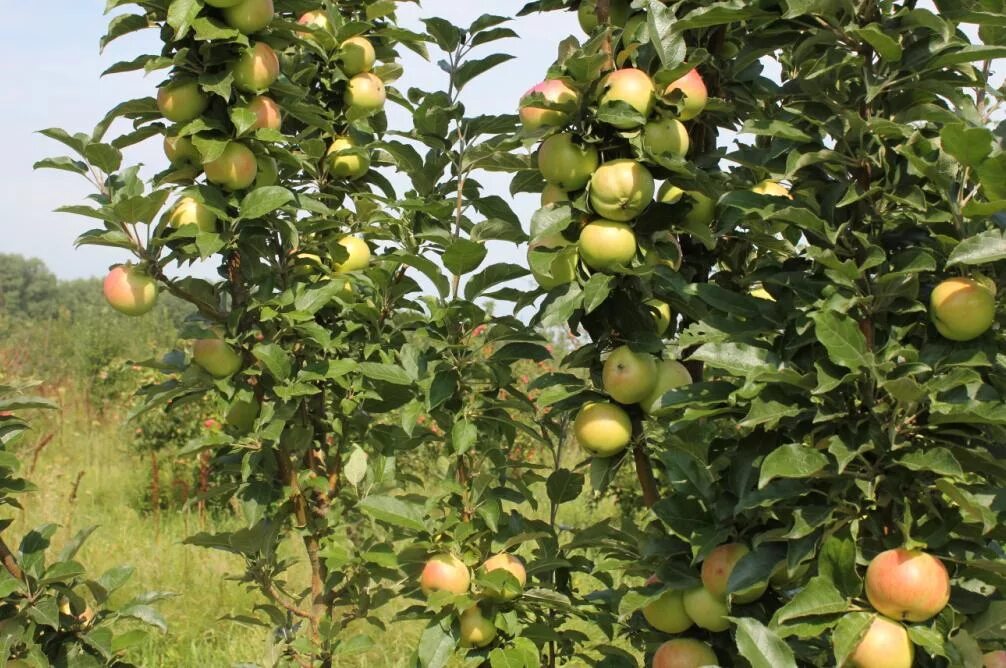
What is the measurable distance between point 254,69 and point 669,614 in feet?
4.21

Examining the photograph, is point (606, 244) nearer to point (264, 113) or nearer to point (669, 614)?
point (669, 614)

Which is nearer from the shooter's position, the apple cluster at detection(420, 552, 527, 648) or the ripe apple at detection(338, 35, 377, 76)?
the apple cluster at detection(420, 552, 527, 648)

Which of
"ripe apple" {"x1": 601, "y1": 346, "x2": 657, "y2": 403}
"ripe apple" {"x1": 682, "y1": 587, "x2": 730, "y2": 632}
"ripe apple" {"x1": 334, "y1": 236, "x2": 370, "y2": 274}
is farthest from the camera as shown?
"ripe apple" {"x1": 334, "y1": 236, "x2": 370, "y2": 274}

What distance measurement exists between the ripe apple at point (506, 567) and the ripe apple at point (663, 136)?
0.77m

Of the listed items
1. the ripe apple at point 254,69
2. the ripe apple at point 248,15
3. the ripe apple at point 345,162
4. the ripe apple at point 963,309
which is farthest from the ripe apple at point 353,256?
the ripe apple at point 963,309

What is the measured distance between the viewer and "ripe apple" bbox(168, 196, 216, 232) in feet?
6.02

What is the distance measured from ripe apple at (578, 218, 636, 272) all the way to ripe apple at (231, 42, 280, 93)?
78 cm

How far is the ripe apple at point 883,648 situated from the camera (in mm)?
1176

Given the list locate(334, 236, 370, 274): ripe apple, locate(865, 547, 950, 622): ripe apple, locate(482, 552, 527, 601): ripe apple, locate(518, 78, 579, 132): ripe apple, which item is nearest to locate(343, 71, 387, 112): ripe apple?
locate(334, 236, 370, 274): ripe apple

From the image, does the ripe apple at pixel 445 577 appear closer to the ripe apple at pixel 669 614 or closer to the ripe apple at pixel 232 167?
the ripe apple at pixel 669 614

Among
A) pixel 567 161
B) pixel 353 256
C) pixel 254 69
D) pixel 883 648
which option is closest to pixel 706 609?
pixel 883 648

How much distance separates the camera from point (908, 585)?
1.15 m

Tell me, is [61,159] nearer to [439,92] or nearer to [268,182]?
[268,182]

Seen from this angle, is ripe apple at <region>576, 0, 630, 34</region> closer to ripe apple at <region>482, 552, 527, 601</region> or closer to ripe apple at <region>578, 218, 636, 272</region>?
ripe apple at <region>578, 218, 636, 272</region>
